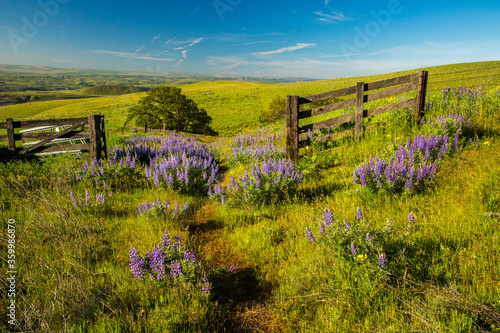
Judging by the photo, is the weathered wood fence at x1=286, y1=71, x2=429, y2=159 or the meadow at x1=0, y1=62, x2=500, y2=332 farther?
the weathered wood fence at x1=286, y1=71, x2=429, y2=159

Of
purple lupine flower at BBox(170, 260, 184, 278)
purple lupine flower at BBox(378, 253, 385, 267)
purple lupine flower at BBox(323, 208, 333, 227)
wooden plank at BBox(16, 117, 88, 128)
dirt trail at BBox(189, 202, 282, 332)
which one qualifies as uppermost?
wooden plank at BBox(16, 117, 88, 128)

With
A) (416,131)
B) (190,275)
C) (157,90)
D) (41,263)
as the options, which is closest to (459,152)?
(416,131)

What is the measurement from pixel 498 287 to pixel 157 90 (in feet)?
80.8

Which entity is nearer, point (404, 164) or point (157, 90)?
point (404, 164)

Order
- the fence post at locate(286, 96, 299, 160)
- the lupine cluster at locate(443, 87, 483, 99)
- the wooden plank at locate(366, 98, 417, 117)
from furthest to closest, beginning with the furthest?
the lupine cluster at locate(443, 87, 483, 99)
the wooden plank at locate(366, 98, 417, 117)
the fence post at locate(286, 96, 299, 160)

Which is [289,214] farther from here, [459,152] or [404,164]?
[459,152]

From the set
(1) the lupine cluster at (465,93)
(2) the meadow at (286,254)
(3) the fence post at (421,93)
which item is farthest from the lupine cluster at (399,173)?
(1) the lupine cluster at (465,93)

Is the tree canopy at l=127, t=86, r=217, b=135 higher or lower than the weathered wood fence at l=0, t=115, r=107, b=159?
higher

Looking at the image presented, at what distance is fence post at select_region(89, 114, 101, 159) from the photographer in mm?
8141

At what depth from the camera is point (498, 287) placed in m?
2.11

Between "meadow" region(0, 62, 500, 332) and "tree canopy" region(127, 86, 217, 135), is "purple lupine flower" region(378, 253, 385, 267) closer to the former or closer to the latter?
"meadow" region(0, 62, 500, 332)

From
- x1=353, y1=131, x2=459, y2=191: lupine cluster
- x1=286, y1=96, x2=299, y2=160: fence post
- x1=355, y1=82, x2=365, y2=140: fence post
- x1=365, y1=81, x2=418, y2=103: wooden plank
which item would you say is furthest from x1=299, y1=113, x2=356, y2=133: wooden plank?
x1=353, y1=131, x2=459, y2=191: lupine cluster

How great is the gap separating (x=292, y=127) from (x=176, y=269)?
533 centimetres

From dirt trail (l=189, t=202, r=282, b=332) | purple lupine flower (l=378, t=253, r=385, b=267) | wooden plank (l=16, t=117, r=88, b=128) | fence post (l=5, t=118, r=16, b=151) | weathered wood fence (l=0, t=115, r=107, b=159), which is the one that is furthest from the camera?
fence post (l=5, t=118, r=16, b=151)
